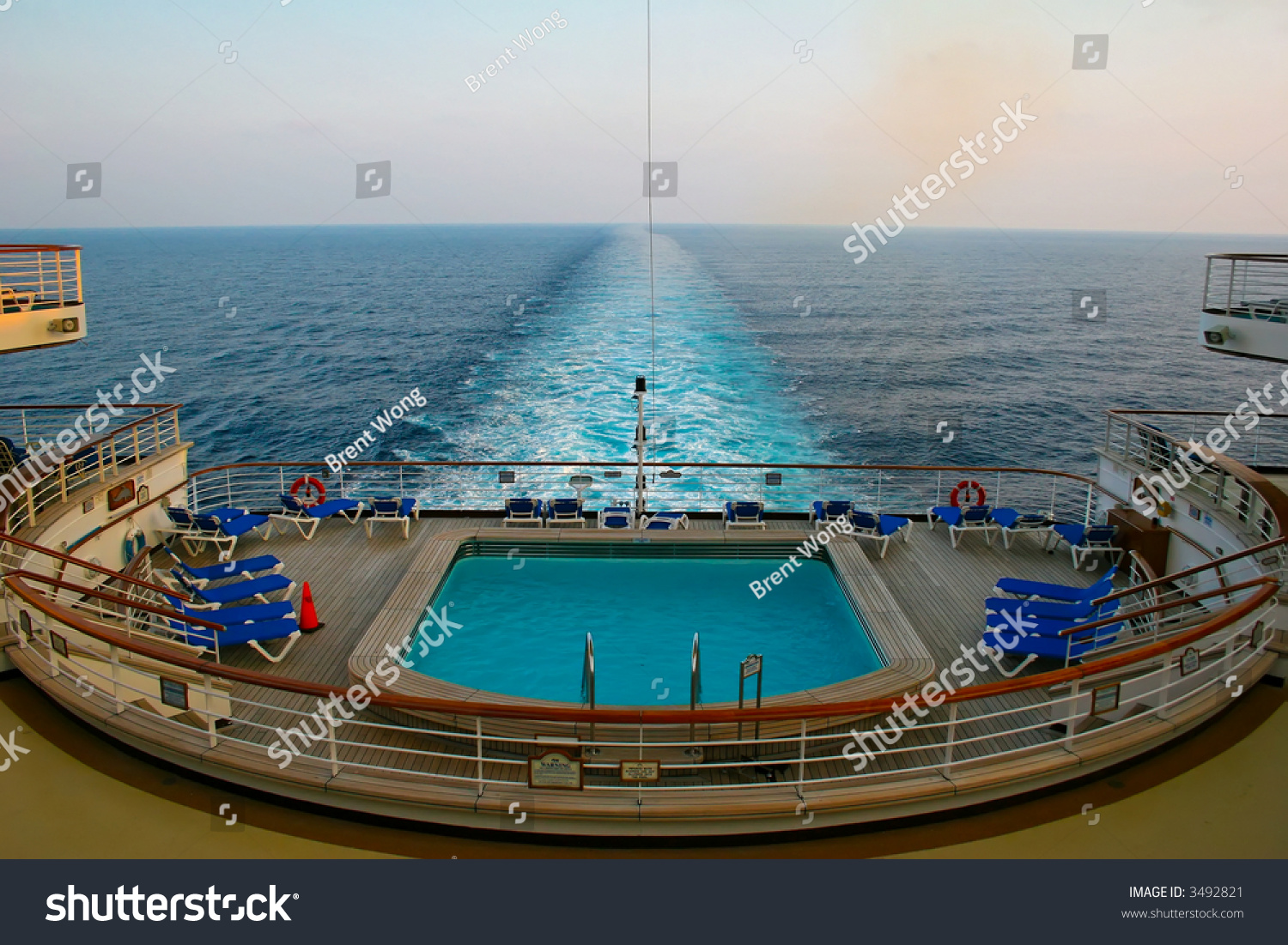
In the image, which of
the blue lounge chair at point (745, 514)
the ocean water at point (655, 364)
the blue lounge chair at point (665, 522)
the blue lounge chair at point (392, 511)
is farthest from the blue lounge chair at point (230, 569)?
the ocean water at point (655, 364)

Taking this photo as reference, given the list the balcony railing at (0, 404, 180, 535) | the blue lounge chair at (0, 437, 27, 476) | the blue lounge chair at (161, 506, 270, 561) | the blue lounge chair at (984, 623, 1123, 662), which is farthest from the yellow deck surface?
the blue lounge chair at (0, 437, 27, 476)

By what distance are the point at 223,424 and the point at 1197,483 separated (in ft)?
93.8

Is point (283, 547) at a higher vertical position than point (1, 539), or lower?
lower

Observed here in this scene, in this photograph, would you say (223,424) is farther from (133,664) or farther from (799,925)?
(799,925)

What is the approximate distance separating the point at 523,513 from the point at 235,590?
3.43 metres

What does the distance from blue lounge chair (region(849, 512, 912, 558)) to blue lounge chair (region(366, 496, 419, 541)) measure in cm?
548

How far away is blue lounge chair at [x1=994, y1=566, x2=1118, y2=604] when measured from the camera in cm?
852

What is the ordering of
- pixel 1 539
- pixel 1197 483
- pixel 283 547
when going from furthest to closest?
1. pixel 283 547
2. pixel 1197 483
3. pixel 1 539

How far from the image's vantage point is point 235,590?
8594 mm

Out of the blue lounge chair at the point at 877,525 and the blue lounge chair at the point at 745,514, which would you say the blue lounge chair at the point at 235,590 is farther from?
the blue lounge chair at the point at 877,525

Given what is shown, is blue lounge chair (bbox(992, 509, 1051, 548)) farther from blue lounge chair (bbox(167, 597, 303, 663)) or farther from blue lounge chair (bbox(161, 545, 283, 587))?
Result: blue lounge chair (bbox(161, 545, 283, 587))

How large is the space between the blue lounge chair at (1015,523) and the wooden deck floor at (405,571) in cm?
15

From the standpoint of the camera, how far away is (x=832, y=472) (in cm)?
2111

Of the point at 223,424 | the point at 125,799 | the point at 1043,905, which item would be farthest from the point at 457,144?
the point at 1043,905
